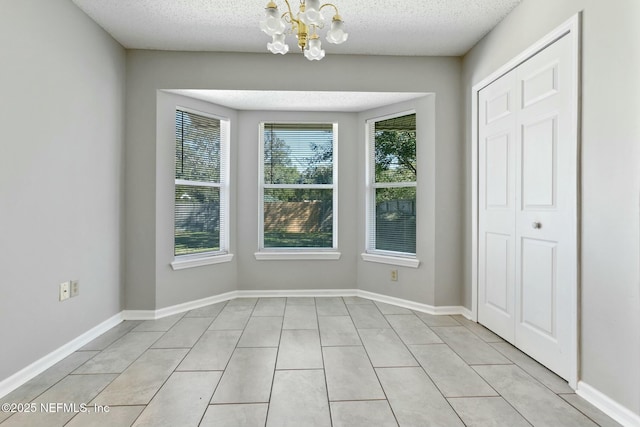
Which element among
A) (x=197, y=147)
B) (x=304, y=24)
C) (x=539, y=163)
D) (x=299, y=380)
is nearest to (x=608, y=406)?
(x=539, y=163)

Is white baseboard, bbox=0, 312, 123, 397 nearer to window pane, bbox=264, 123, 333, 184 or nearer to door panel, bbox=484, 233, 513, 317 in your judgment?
window pane, bbox=264, 123, 333, 184

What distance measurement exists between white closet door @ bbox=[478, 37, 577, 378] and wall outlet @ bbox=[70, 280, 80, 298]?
342 cm

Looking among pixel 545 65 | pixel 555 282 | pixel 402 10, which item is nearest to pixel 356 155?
pixel 402 10

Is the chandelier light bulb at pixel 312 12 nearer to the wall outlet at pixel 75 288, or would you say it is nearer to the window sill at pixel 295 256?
the wall outlet at pixel 75 288

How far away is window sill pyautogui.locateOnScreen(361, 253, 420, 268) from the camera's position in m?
3.52

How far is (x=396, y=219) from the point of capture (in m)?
3.77

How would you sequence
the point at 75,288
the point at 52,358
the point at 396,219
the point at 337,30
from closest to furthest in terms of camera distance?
the point at 337,30, the point at 52,358, the point at 75,288, the point at 396,219

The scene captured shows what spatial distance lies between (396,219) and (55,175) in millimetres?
3130

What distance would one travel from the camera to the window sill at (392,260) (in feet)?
11.6

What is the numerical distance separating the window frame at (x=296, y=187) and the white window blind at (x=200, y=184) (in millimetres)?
413

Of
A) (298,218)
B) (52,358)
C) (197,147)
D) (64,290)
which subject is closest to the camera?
(52,358)

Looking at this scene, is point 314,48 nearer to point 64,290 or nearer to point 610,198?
point 610,198

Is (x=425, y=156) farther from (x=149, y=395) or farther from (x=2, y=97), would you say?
(x=2, y=97)

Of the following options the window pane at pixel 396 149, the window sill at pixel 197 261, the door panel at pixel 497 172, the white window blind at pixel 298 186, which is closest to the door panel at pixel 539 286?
the door panel at pixel 497 172
